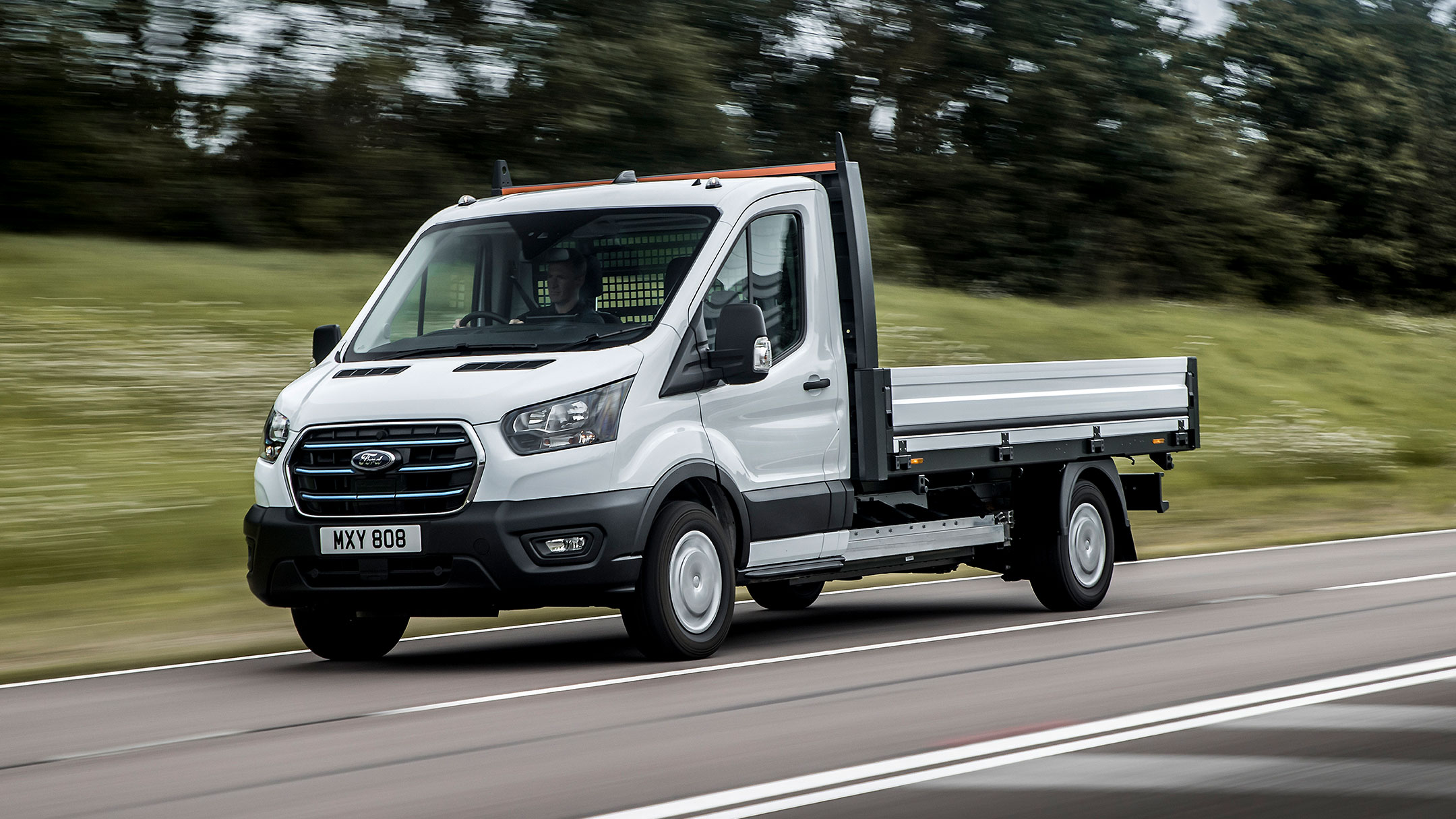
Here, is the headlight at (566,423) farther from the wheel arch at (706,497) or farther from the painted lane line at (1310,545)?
the painted lane line at (1310,545)

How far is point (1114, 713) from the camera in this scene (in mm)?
7418

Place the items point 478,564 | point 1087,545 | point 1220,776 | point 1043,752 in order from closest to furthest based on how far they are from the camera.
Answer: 1. point 1220,776
2. point 1043,752
3. point 478,564
4. point 1087,545

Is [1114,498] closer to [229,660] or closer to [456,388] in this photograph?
[456,388]

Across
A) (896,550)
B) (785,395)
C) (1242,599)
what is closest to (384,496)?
(785,395)

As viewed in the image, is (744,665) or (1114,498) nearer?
(744,665)

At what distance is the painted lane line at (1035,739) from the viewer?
5797 millimetres

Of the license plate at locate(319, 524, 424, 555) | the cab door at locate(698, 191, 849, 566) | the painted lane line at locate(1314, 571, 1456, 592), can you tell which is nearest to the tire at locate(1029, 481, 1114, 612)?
the painted lane line at locate(1314, 571, 1456, 592)

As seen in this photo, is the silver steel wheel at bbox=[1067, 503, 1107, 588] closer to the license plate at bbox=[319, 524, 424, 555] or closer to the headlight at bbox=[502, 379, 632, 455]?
the headlight at bbox=[502, 379, 632, 455]

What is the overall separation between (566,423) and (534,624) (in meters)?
3.27

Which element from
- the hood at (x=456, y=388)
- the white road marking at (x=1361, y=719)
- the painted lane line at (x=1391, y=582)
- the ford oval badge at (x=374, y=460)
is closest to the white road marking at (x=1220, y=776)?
the white road marking at (x=1361, y=719)

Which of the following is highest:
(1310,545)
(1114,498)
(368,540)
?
(368,540)

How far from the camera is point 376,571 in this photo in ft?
29.1

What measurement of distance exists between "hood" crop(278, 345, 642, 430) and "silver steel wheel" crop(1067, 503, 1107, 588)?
404cm

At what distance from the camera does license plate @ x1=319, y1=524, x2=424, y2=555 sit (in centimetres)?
879
